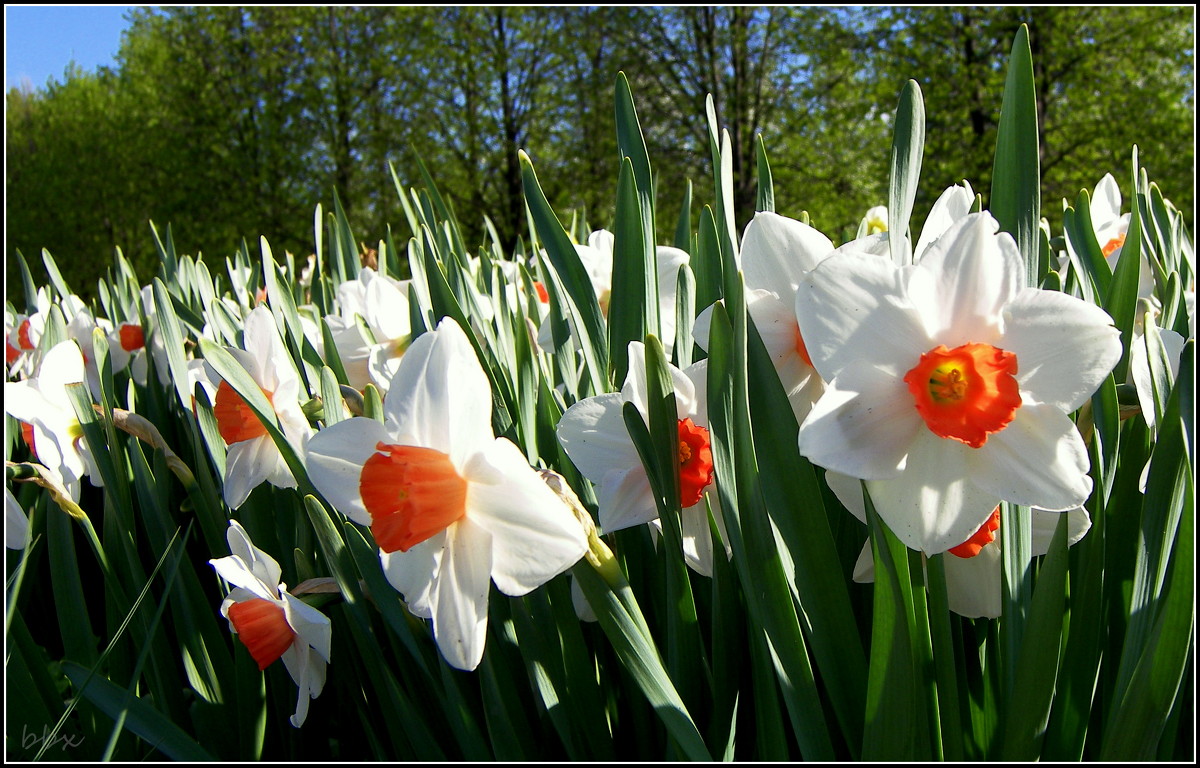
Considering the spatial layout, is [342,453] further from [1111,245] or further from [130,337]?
[130,337]

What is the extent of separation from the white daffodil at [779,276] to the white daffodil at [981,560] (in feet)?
0.39

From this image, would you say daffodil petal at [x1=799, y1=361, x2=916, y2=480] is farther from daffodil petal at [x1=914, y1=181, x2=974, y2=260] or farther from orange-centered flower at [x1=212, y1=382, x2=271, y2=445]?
orange-centered flower at [x1=212, y1=382, x2=271, y2=445]

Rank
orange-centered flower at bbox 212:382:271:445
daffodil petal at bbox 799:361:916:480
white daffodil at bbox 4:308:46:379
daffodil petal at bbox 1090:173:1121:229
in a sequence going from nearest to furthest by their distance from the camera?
daffodil petal at bbox 799:361:916:480, orange-centered flower at bbox 212:382:271:445, daffodil petal at bbox 1090:173:1121:229, white daffodil at bbox 4:308:46:379

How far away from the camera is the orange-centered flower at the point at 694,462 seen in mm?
722

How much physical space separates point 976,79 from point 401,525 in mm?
11903

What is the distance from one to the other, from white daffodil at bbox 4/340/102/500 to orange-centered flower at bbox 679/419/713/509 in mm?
872

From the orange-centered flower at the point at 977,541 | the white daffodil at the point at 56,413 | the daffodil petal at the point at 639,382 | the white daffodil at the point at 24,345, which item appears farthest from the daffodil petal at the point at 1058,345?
the white daffodil at the point at 24,345

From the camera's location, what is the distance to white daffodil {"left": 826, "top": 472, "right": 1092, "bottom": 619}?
0.67m

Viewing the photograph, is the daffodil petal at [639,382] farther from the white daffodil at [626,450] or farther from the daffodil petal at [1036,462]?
the daffodil petal at [1036,462]

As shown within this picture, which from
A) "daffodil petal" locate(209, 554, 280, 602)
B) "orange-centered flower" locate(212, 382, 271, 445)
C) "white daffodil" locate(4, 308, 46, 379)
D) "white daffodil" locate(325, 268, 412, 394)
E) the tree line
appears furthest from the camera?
the tree line

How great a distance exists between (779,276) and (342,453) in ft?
1.33

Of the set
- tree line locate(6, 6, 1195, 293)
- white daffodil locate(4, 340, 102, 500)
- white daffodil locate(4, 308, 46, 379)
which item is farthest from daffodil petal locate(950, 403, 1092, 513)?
tree line locate(6, 6, 1195, 293)

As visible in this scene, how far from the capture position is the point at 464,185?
43.8 feet

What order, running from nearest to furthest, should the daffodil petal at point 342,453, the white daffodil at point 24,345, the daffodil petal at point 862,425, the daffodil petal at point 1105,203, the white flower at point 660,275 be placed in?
1. the daffodil petal at point 862,425
2. the daffodil petal at point 342,453
3. the white flower at point 660,275
4. the daffodil petal at point 1105,203
5. the white daffodil at point 24,345
